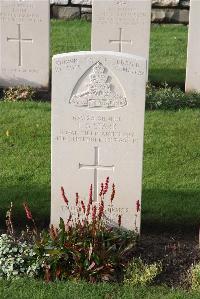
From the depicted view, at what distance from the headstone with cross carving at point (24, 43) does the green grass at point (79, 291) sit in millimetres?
5220

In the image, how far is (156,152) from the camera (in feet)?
23.8

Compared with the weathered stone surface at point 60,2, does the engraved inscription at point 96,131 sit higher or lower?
lower

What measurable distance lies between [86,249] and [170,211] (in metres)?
1.26

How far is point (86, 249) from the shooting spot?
16.0ft

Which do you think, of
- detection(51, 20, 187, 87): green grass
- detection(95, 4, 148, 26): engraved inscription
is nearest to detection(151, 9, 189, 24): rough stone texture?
detection(51, 20, 187, 87): green grass

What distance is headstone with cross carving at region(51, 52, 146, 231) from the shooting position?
5.03 metres

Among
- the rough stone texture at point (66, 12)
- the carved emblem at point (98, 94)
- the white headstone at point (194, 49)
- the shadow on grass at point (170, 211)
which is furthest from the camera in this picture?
the rough stone texture at point (66, 12)

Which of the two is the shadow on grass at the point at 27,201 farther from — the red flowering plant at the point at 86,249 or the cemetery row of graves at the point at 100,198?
the red flowering plant at the point at 86,249

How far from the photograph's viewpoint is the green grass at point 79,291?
4.64 m

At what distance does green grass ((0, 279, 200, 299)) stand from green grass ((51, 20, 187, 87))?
5717 millimetres

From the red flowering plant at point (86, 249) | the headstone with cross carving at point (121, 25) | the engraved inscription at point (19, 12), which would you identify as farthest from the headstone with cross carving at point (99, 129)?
the engraved inscription at point (19, 12)

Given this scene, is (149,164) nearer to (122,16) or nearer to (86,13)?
(122,16)

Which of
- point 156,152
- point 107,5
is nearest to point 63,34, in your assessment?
point 107,5

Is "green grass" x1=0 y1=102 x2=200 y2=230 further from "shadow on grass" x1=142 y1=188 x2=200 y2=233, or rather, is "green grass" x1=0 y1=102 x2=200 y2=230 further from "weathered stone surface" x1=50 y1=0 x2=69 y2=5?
"weathered stone surface" x1=50 y1=0 x2=69 y2=5
